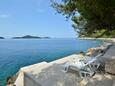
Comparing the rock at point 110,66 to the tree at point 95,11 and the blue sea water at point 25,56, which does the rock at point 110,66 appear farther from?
the blue sea water at point 25,56

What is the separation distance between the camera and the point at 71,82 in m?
10.1

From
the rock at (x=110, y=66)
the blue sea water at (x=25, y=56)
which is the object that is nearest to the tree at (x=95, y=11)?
the rock at (x=110, y=66)

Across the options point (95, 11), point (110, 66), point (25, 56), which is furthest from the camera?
point (25, 56)

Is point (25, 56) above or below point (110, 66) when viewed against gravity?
below

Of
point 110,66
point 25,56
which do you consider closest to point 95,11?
point 110,66

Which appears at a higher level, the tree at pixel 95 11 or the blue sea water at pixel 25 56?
→ the tree at pixel 95 11

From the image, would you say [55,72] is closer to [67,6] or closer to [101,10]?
[67,6]

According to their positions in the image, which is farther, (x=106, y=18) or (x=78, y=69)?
(x=78, y=69)

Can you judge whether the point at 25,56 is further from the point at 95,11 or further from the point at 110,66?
the point at 95,11

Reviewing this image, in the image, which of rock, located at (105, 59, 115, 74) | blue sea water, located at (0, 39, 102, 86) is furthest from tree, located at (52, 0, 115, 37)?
blue sea water, located at (0, 39, 102, 86)

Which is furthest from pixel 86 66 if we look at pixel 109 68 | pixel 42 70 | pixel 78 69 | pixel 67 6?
→ pixel 67 6

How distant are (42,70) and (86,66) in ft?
9.54

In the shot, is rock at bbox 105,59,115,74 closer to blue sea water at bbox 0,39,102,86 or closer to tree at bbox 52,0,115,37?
tree at bbox 52,0,115,37

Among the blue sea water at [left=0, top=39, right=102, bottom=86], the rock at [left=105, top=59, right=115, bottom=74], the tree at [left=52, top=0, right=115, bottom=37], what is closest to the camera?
the tree at [left=52, top=0, right=115, bottom=37]
